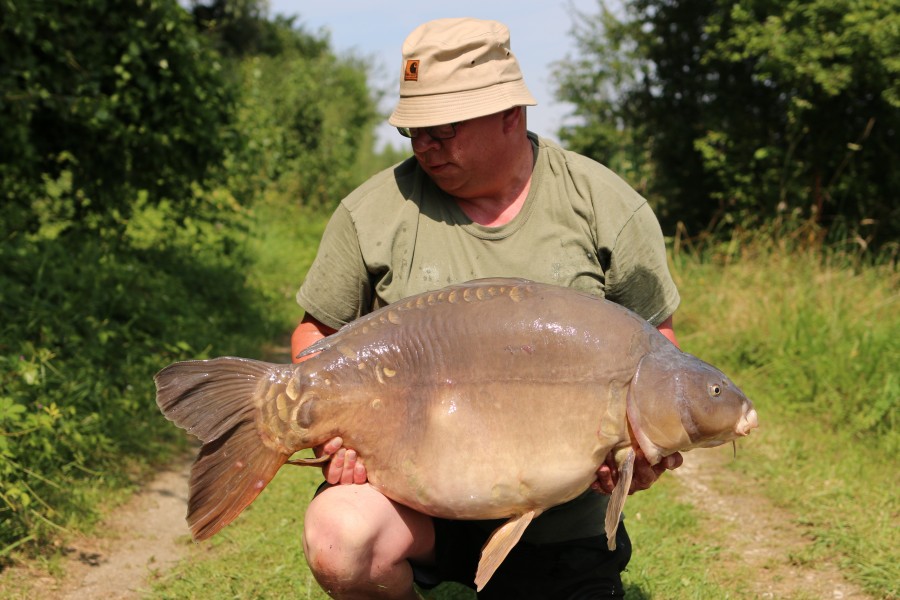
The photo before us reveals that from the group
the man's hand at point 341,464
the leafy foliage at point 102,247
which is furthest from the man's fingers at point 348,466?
the leafy foliage at point 102,247

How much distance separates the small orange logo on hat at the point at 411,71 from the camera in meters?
2.86

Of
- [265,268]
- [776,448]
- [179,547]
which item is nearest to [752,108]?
[265,268]

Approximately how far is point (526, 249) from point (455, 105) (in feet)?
1.52

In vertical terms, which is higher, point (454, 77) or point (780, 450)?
point (454, 77)

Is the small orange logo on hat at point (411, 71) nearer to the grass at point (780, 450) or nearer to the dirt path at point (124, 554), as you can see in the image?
the grass at point (780, 450)

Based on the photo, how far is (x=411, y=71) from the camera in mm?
2873

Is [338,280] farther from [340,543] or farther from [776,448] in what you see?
[776,448]

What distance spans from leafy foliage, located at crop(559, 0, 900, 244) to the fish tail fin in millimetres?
6294

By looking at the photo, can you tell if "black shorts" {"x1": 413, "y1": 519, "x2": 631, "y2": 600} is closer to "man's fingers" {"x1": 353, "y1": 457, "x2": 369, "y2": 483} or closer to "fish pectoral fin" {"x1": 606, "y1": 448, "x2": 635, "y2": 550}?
"man's fingers" {"x1": 353, "y1": 457, "x2": 369, "y2": 483}

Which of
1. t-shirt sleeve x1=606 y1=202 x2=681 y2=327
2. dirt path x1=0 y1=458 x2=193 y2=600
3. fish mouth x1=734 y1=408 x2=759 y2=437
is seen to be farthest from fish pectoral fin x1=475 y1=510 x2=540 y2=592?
dirt path x1=0 y1=458 x2=193 y2=600

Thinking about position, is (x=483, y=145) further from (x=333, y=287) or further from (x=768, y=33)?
(x=768, y=33)

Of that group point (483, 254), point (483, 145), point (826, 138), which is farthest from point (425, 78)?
point (826, 138)

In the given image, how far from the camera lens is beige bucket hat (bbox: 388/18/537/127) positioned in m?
2.81

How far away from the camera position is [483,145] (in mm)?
2881
